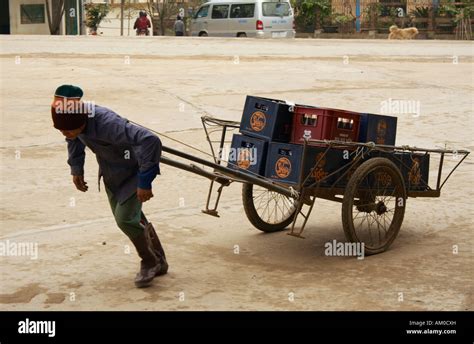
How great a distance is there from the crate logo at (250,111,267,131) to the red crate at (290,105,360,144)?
239 mm

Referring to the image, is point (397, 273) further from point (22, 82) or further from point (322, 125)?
point (22, 82)

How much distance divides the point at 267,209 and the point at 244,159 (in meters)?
1.37

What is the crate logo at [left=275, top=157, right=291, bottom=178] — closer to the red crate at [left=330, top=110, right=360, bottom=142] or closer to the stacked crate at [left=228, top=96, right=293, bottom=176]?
the stacked crate at [left=228, top=96, right=293, bottom=176]

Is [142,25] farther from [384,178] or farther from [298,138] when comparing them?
[384,178]

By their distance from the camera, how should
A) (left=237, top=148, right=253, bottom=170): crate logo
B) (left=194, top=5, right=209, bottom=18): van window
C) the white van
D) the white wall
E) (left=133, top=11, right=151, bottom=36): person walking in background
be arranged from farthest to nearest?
the white wall, (left=133, top=11, right=151, bottom=36): person walking in background, (left=194, top=5, right=209, bottom=18): van window, the white van, (left=237, top=148, right=253, bottom=170): crate logo

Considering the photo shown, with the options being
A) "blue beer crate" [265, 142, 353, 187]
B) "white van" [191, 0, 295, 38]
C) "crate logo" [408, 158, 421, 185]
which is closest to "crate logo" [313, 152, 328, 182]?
"blue beer crate" [265, 142, 353, 187]

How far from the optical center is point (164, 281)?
6.17m

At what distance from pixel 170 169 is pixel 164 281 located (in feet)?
12.8

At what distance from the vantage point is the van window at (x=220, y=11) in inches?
1212

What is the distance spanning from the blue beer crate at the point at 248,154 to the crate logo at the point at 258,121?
91mm

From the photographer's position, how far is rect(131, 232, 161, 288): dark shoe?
236 inches

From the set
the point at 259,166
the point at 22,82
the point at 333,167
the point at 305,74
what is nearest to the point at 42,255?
the point at 259,166

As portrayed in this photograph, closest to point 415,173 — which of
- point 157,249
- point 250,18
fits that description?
point 157,249
